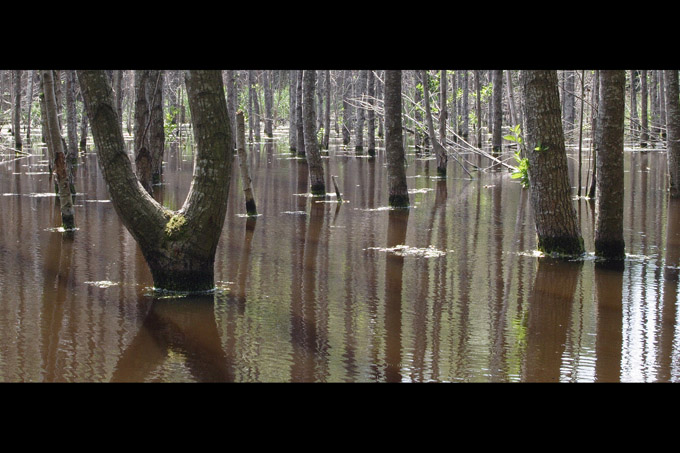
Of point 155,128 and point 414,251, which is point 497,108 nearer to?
point 155,128

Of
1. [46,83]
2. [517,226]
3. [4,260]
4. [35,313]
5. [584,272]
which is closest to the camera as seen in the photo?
[35,313]

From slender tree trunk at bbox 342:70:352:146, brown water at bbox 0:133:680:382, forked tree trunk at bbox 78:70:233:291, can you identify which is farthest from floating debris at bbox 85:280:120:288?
slender tree trunk at bbox 342:70:352:146

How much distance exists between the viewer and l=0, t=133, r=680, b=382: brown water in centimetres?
612

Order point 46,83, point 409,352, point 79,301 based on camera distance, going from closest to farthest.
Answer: point 409,352 → point 79,301 → point 46,83

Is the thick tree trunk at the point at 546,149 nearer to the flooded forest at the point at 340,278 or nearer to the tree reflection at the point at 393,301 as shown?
the flooded forest at the point at 340,278

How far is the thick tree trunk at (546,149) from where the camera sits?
10031 mm

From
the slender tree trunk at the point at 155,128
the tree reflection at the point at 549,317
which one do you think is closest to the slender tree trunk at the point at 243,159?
the tree reflection at the point at 549,317

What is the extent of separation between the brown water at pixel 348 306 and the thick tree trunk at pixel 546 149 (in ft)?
2.59

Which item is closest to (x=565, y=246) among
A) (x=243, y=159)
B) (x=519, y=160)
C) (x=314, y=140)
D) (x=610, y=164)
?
(x=610, y=164)

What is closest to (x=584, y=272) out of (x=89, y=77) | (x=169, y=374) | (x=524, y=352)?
(x=524, y=352)

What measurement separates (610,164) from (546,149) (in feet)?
2.75

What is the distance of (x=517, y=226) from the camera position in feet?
45.0
